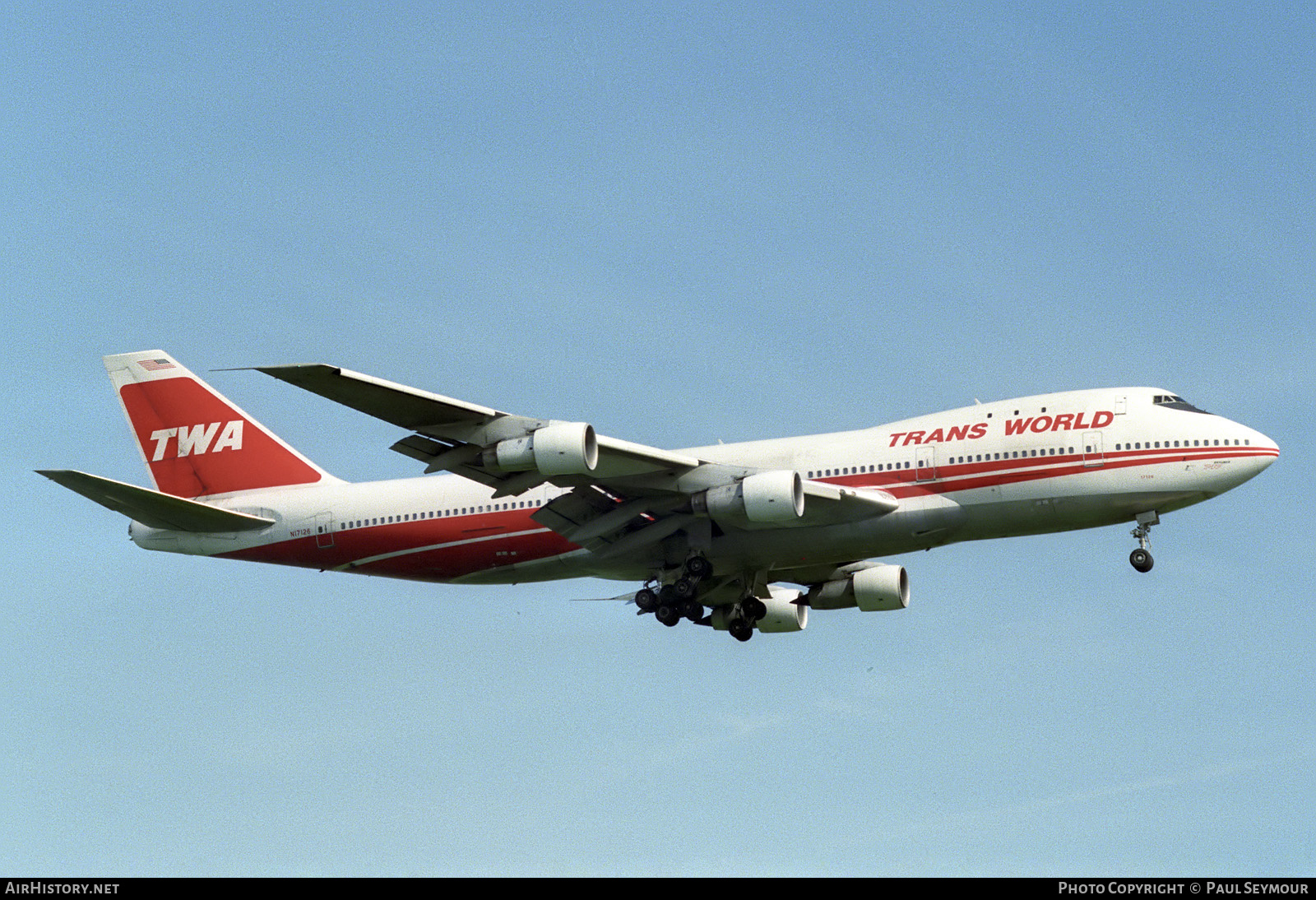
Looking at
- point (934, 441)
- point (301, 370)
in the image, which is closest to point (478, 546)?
point (301, 370)

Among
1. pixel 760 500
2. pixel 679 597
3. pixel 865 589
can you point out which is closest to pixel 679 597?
pixel 679 597

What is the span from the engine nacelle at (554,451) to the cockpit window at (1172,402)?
46.3 ft

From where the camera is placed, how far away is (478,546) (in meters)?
41.6

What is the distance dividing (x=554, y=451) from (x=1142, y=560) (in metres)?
14.7

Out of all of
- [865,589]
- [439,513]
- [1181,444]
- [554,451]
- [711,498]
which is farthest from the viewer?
[865,589]

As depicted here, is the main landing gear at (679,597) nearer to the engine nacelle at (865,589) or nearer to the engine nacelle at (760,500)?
the engine nacelle at (760,500)

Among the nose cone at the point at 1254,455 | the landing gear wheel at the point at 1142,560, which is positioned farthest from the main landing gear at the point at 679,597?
the nose cone at the point at 1254,455

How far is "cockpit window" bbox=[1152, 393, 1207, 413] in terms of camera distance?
3853 cm

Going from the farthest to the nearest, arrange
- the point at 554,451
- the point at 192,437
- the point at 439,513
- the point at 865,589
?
the point at 192,437 < the point at 865,589 < the point at 439,513 < the point at 554,451

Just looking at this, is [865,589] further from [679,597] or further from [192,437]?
[192,437]

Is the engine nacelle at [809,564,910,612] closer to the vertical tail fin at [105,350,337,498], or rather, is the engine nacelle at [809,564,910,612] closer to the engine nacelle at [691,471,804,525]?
the engine nacelle at [691,471,804,525]

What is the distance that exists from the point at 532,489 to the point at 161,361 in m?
13.4

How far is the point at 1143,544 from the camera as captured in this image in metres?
38.2
